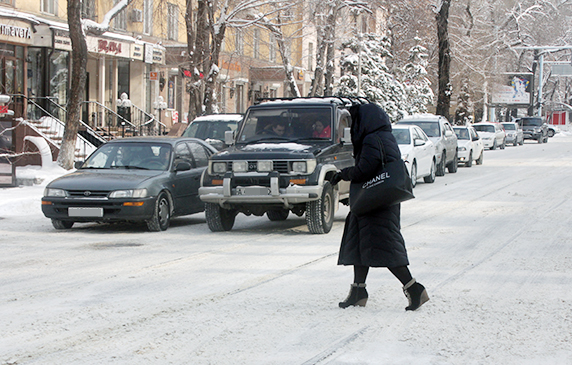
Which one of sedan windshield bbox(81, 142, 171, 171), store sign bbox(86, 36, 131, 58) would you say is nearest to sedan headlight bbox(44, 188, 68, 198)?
sedan windshield bbox(81, 142, 171, 171)

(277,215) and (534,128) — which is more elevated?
(534,128)

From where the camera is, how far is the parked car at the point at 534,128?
59.9 meters

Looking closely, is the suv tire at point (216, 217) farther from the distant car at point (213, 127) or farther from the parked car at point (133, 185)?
the distant car at point (213, 127)

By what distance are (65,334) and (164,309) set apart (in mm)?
1054

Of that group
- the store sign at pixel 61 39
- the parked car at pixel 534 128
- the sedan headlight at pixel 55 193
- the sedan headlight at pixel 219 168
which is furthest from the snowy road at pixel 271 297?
the parked car at pixel 534 128

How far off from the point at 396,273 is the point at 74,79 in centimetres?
1617

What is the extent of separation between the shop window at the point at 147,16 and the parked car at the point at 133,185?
73.5 ft

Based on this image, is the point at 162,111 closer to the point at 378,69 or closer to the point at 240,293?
the point at 378,69

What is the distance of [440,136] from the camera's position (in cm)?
2447

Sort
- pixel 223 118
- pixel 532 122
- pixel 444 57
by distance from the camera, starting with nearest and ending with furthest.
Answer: pixel 223 118 → pixel 444 57 → pixel 532 122

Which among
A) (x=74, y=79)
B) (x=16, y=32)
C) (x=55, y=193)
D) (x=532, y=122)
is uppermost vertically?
(x=16, y=32)

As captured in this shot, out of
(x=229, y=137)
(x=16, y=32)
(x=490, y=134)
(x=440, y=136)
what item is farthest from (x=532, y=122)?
(x=229, y=137)

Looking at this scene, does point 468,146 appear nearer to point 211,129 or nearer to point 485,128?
point 211,129

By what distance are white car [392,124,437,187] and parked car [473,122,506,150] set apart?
24.9 meters
